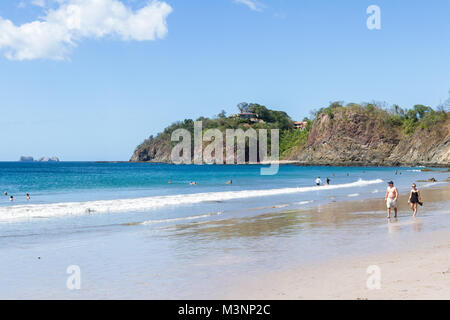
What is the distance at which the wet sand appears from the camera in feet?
25.8

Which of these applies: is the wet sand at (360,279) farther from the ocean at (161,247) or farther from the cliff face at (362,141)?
the cliff face at (362,141)

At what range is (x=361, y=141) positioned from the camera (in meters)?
168

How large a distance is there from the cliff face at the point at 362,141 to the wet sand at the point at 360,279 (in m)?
143

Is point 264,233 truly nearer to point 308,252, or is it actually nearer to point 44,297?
point 308,252

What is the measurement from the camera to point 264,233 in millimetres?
15797


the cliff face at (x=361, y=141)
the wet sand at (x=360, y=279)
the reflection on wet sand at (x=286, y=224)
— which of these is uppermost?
the cliff face at (x=361, y=141)

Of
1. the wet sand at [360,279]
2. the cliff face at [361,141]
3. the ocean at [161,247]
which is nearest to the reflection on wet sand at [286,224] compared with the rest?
the ocean at [161,247]

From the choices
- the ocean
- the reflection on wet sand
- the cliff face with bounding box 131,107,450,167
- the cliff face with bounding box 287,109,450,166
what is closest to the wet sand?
the ocean

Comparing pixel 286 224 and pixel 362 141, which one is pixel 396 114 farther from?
pixel 286 224

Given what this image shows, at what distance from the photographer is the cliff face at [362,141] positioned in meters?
148

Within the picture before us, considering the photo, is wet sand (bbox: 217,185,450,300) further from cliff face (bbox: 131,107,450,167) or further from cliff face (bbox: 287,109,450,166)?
cliff face (bbox: 287,109,450,166)

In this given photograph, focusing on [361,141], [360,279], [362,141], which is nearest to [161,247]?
[360,279]
